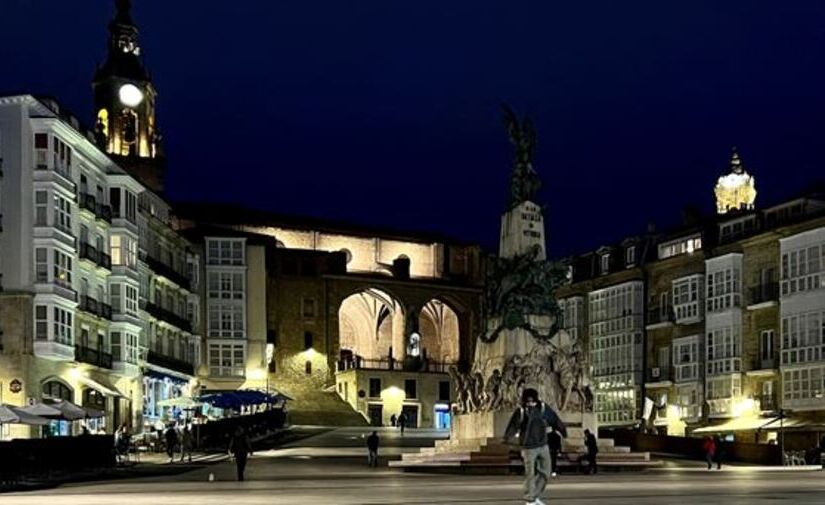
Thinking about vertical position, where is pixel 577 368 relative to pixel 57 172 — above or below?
below

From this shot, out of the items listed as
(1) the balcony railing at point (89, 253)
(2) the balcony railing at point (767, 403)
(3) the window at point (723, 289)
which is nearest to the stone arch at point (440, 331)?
(3) the window at point (723, 289)

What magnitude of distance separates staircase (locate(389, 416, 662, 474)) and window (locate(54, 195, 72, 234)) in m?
26.3

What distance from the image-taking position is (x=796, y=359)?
72688 millimetres

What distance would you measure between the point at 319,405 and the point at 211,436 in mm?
39745

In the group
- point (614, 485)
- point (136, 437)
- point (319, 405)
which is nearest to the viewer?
point (614, 485)

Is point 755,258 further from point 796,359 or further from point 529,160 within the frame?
point 529,160

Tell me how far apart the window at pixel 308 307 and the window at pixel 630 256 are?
3122cm

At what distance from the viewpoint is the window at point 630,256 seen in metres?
93.1

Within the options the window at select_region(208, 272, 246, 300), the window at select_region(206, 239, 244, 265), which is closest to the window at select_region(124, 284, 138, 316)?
the window at select_region(208, 272, 246, 300)

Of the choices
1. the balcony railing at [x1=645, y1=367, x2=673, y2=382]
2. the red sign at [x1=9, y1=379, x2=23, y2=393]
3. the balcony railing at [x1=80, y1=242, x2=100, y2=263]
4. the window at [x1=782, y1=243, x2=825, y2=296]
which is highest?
the balcony railing at [x1=80, y1=242, x2=100, y2=263]

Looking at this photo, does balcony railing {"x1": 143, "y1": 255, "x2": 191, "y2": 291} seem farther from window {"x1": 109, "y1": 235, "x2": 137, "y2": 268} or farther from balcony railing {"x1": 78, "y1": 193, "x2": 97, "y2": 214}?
balcony railing {"x1": 78, "y1": 193, "x2": 97, "y2": 214}

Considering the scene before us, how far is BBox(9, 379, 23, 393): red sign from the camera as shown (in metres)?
63.4

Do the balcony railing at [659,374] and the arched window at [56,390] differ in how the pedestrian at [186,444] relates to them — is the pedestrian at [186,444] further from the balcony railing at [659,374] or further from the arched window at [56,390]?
the balcony railing at [659,374]

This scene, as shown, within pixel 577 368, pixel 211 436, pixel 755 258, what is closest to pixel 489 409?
pixel 577 368
